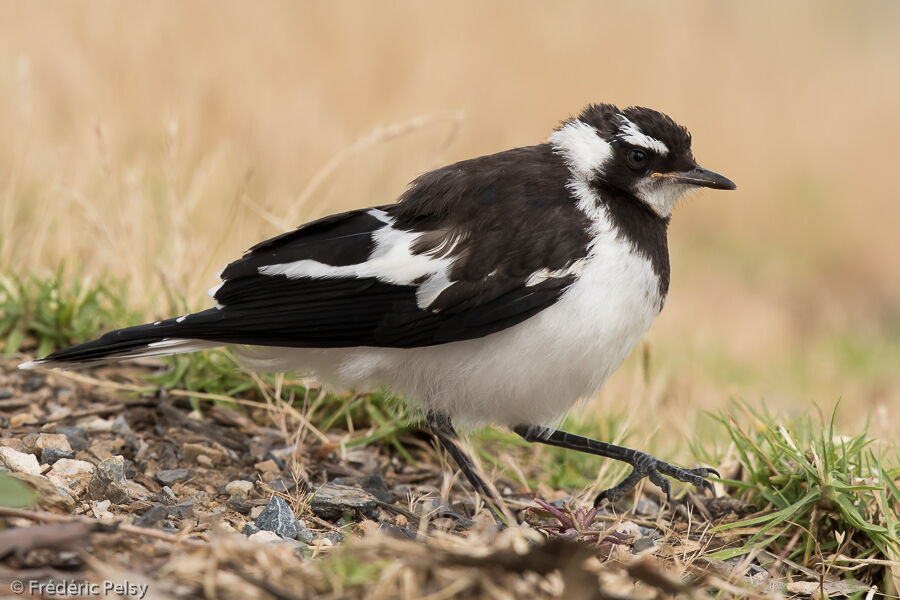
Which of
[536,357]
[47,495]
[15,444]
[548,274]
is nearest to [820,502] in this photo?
[536,357]

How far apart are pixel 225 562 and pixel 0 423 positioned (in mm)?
1977

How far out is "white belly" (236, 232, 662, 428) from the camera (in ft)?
11.0

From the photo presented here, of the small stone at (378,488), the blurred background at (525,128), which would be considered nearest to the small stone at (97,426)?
the small stone at (378,488)

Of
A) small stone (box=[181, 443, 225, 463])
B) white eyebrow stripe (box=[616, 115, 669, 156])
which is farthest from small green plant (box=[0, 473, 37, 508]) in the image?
white eyebrow stripe (box=[616, 115, 669, 156])

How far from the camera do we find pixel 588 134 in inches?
150

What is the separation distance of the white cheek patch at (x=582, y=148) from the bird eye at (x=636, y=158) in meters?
0.07

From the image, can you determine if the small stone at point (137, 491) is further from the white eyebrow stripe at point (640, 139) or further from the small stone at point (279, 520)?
the white eyebrow stripe at point (640, 139)

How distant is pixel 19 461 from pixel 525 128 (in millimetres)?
6880

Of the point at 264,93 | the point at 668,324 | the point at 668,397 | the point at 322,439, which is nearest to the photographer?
the point at 322,439

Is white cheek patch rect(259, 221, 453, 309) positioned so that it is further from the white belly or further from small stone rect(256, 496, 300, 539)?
small stone rect(256, 496, 300, 539)

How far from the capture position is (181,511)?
312 centimetres

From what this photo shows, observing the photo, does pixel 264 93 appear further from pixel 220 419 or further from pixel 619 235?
pixel 619 235

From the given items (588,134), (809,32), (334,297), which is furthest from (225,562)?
(809,32)

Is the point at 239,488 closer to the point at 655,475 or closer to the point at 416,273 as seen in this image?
the point at 416,273
